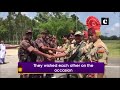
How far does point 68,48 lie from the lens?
7.95 meters

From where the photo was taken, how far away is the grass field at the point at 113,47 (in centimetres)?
774

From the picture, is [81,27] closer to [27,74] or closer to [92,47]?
[92,47]

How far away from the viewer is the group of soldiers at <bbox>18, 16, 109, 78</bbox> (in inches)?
309

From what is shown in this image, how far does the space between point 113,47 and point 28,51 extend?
2.23 m

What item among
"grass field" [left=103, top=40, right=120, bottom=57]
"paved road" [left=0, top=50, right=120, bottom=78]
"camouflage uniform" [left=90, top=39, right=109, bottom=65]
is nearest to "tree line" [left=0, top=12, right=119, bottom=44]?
"grass field" [left=103, top=40, right=120, bottom=57]

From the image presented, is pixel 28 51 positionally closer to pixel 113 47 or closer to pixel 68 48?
pixel 68 48

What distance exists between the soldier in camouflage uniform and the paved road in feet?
0.59

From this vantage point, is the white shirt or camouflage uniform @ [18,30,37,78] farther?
the white shirt

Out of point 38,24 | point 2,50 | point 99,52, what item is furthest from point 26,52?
point 99,52

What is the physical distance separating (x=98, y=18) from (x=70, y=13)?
2.46 ft

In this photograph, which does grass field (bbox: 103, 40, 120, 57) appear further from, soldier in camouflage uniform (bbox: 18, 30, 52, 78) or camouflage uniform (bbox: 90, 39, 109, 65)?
soldier in camouflage uniform (bbox: 18, 30, 52, 78)

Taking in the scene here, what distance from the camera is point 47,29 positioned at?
7.81m

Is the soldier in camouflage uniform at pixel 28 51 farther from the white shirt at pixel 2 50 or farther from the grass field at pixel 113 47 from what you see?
the grass field at pixel 113 47
